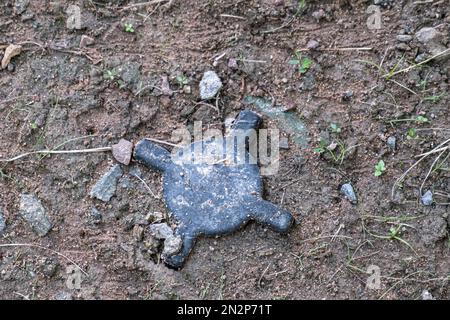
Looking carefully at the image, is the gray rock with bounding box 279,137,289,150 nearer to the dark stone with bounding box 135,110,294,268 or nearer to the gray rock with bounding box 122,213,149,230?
the dark stone with bounding box 135,110,294,268

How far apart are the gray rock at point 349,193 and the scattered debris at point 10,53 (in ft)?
5.10

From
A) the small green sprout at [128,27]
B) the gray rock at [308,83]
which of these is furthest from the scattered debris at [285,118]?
the small green sprout at [128,27]

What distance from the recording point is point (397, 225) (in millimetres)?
2533

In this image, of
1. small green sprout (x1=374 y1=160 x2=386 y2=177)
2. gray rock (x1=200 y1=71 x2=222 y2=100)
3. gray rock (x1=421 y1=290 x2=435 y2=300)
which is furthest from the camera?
gray rock (x1=200 y1=71 x2=222 y2=100)

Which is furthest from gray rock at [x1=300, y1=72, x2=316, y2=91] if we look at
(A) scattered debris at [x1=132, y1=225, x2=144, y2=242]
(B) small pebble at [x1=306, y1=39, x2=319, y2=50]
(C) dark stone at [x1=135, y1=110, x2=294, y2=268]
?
(A) scattered debris at [x1=132, y1=225, x2=144, y2=242]

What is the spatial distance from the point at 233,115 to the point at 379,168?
26.0 inches

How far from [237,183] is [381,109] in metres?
0.69

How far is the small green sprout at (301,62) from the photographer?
2691mm

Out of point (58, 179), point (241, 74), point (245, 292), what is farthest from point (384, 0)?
point (58, 179)

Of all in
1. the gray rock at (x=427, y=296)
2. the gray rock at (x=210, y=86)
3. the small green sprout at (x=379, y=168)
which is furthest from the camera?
the gray rock at (x=210, y=86)

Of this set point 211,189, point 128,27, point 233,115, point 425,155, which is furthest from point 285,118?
point 128,27

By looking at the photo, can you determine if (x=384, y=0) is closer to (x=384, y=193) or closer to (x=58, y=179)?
(x=384, y=193)

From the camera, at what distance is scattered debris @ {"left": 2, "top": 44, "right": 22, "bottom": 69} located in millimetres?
2754

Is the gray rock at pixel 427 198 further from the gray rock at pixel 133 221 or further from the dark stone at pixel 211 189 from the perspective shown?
the gray rock at pixel 133 221
